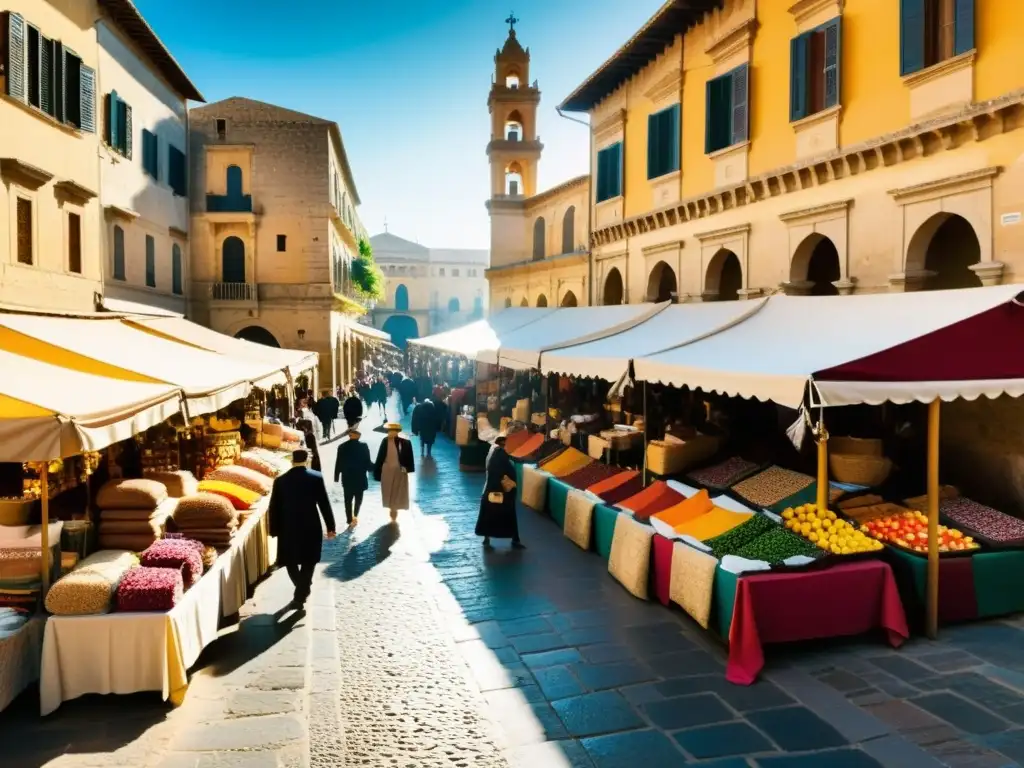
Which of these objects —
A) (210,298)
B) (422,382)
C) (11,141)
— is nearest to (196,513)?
(11,141)

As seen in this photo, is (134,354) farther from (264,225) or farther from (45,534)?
(264,225)

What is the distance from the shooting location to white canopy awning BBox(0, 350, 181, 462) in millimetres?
4824

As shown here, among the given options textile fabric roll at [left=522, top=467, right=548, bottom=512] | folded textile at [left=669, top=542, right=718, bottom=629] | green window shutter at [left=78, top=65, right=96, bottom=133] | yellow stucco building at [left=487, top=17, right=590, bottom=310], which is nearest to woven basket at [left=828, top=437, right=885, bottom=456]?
folded textile at [left=669, top=542, right=718, bottom=629]

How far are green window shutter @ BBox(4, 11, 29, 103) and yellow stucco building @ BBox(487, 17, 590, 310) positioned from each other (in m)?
16.6

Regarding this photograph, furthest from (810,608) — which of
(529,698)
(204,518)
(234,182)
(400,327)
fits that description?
(400,327)

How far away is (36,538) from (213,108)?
24668mm

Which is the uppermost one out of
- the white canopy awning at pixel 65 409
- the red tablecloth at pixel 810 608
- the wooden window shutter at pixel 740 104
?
the wooden window shutter at pixel 740 104

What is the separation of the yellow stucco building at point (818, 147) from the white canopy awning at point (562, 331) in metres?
2.01

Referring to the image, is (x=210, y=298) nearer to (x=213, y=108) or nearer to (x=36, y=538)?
(x=213, y=108)

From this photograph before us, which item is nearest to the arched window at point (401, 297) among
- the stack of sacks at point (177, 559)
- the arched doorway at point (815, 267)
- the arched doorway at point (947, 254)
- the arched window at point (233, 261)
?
Answer: the arched window at point (233, 261)

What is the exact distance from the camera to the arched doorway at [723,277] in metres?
15.6

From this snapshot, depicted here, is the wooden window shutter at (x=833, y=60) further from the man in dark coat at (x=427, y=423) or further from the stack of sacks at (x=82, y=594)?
the stack of sacks at (x=82, y=594)

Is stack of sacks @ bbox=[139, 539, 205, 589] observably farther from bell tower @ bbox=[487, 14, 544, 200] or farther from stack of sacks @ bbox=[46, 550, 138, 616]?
bell tower @ bbox=[487, 14, 544, 200]

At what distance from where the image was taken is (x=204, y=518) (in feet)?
22.1
